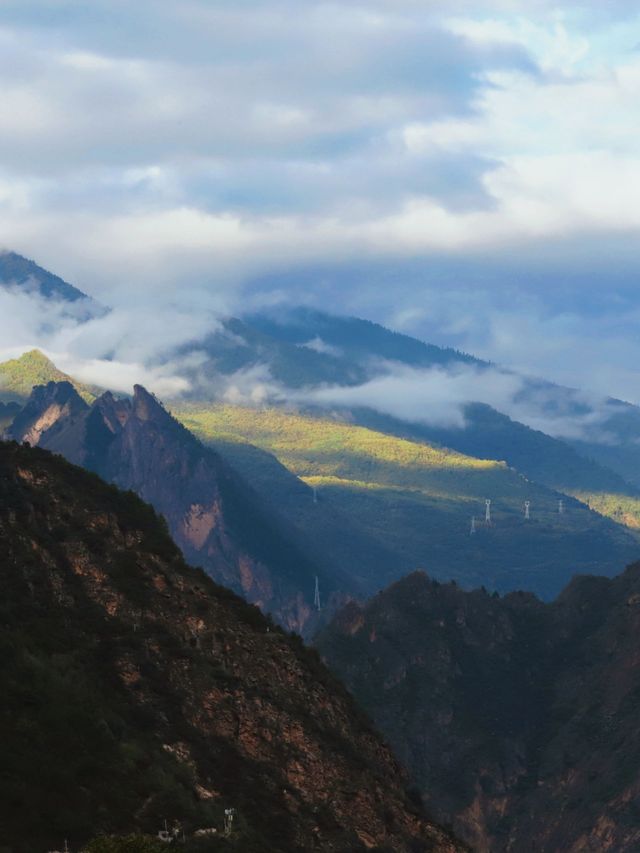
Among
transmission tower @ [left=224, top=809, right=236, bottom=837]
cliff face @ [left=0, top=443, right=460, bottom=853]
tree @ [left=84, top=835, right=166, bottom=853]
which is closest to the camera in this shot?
tree @ [left=84, top=835, right=166, bottom=853]

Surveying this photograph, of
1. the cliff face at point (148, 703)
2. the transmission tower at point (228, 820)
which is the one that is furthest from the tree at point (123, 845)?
the transmission tower at point (228, 820)

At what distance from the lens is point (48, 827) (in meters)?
131

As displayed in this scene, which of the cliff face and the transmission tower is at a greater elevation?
the cliff face

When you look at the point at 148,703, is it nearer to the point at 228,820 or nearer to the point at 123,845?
the point at 228,820

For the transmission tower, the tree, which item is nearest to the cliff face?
the transmission tower

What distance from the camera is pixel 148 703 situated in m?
159

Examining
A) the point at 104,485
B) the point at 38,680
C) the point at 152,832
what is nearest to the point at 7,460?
the point at 104,485

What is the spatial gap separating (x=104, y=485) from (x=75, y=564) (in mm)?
21152

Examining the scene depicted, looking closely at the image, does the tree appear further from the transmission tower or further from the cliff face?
the transmission tower

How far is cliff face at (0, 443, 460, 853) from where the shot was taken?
14138cm

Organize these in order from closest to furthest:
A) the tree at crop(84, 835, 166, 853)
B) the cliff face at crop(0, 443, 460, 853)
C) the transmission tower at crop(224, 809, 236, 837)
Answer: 1. the tree at crop(84, 835, 166, 853)
2. the cliff face at crop(0, 443, 460, 853)
3. the transmission tower at crop(224, 809, 236, 837)

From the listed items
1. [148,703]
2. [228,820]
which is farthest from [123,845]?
[148,703]

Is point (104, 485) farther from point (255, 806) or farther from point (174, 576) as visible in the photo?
point (255, 806)

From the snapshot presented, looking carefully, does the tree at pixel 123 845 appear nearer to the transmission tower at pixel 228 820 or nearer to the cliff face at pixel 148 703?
the cliff face at pixel 148 703
